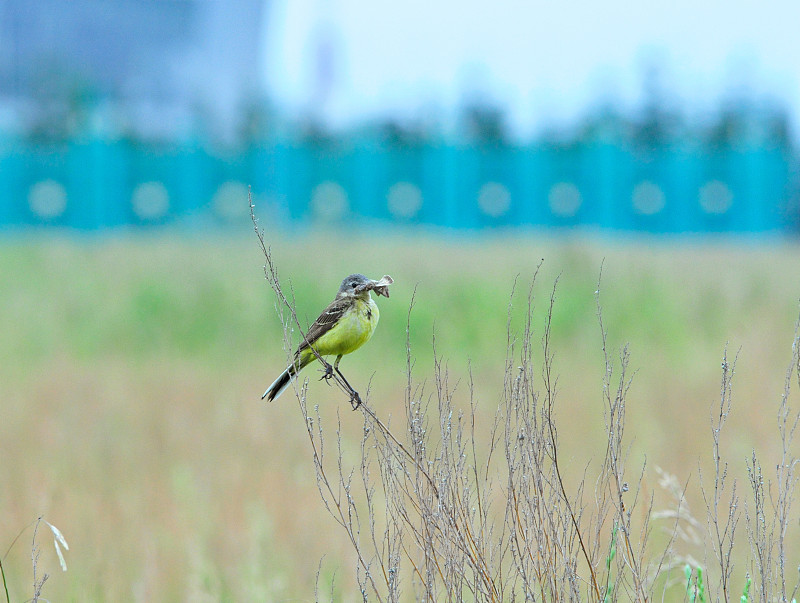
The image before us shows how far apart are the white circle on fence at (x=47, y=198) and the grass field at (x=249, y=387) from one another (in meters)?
11.4

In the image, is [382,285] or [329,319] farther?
[329,319]

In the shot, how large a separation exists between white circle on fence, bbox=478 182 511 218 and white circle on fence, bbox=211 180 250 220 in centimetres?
809

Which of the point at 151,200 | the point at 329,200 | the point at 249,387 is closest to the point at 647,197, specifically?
the point at 329,200

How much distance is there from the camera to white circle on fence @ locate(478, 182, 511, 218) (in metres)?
33.3

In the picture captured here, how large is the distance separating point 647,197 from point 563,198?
2.87 meters

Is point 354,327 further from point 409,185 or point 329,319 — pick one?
point 409,185

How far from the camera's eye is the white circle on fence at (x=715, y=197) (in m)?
33.5

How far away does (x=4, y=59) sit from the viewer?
3662 centimetres

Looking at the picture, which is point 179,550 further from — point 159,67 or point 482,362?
point 159,67

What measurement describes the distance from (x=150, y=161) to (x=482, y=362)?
72.5ft

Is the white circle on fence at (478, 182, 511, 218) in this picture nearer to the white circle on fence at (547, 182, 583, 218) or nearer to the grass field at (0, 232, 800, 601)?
the white circle on fence at (547, 182, 583, 218)

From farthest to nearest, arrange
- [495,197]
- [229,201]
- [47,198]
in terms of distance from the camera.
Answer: [495,197]
[229,201]
[47,198]

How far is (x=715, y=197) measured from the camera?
33.6 metres

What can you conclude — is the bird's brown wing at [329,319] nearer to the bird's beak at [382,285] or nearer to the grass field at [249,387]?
the grass field at [249,387]
